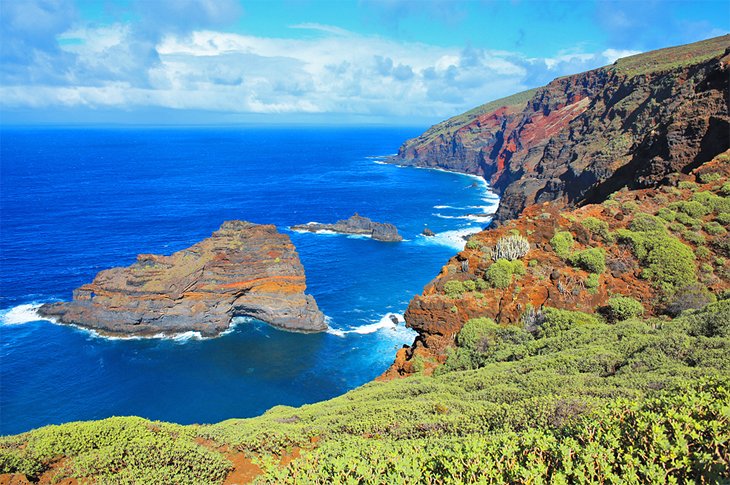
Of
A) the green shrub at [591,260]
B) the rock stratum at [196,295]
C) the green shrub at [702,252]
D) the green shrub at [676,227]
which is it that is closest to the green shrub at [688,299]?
the green shrub at [702,252]

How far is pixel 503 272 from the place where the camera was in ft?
78.7

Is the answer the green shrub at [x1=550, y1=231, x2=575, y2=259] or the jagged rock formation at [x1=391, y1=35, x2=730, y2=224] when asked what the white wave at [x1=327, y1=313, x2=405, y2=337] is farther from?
the green shrub at [x1=550, y1=231, x2=575, y2=259]

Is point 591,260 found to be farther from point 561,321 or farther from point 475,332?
point 475,332

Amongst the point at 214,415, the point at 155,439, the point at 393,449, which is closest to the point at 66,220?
the point at 214,415

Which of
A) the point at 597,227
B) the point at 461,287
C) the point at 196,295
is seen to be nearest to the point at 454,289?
the point at 461,287

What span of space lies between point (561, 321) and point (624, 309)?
308 centimetres

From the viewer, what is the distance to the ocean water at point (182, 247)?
40438mm

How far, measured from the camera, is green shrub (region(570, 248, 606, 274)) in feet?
78.2

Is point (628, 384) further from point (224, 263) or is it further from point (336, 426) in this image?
point (224, 263)

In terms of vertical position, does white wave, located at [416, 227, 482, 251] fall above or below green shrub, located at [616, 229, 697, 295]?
below

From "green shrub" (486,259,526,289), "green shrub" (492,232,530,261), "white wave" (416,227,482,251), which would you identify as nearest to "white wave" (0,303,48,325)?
"green shrub" (486,259,526,289)

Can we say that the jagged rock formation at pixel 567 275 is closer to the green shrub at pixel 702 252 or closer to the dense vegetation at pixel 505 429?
the green shrub at pixel 702 252

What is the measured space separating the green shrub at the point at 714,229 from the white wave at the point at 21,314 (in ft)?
203

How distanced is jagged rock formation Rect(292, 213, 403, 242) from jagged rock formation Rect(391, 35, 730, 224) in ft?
68.7
